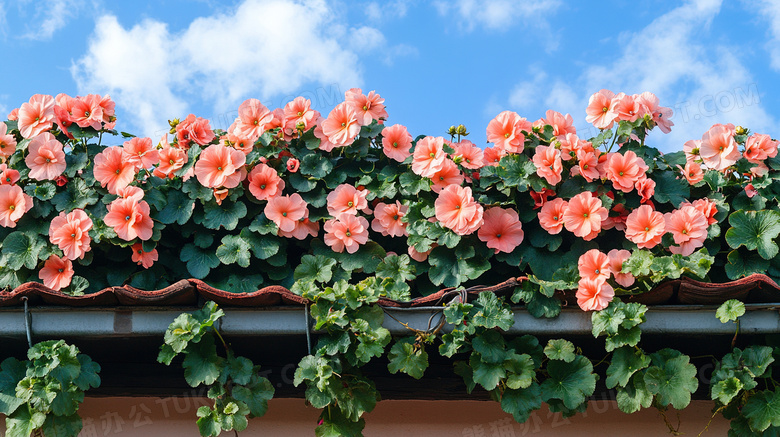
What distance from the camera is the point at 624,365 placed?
2.42 m

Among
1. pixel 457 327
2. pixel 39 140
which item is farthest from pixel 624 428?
pixel 39 140

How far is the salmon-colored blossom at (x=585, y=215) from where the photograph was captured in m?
2.68

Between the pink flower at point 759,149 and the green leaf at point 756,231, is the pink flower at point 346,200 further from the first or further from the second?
the pink flower at point 759,149

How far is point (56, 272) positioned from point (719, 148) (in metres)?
2.58

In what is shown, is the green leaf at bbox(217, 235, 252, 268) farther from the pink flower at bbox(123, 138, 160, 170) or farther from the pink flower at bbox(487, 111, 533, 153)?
the pink flower at bbox(487, 111, 533, 153)

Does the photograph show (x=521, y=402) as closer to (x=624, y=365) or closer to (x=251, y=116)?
(x=624, y=365)

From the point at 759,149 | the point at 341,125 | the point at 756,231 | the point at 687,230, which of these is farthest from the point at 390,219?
the point at 759,149

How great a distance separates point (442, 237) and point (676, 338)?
0.86m

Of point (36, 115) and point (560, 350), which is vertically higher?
point (36, 115)

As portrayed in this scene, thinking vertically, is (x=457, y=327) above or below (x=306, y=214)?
below

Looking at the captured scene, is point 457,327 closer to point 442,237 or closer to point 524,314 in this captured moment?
point 524,314

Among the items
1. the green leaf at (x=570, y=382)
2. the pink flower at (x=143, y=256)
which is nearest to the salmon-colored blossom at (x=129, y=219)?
the pink flower at (x=143, y=256)

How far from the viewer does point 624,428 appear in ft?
8.84

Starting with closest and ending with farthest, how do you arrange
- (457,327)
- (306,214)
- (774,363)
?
1. (457,327)
2. (774,363)
3. (306,214)
